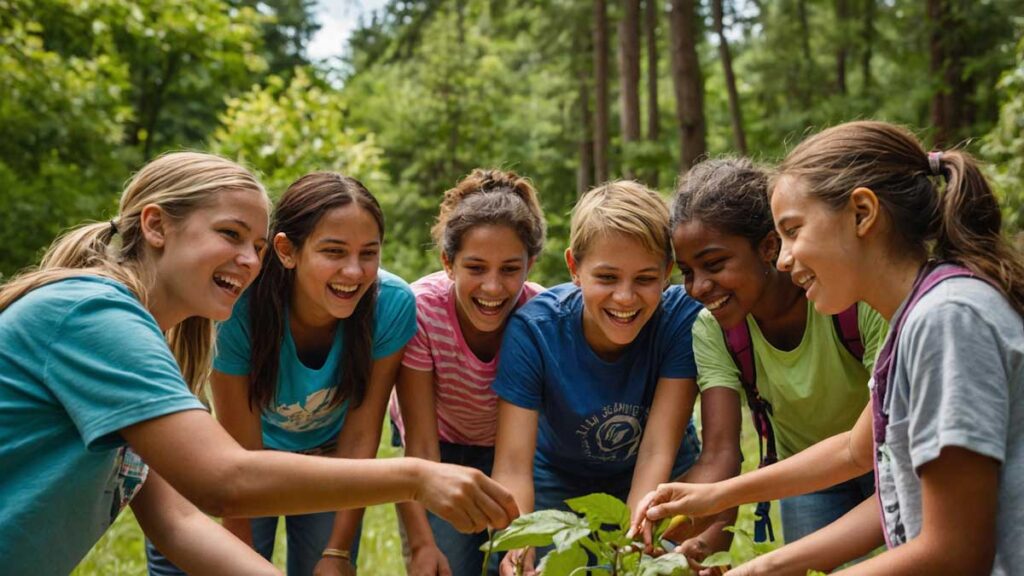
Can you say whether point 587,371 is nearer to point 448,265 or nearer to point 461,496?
point 448,265

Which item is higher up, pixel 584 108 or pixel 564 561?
pixel 584 108

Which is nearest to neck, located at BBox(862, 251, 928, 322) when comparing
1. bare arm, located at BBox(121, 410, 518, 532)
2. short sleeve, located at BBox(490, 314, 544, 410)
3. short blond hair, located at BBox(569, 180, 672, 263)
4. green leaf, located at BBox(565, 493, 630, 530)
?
green leaf, located at BBox(565, 493, 630, 530)

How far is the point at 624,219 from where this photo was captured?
3.44 m

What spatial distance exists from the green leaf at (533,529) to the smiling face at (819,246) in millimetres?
837

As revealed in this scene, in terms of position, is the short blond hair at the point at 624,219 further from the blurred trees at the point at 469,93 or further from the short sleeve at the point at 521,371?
the blurred trees at the point at 469,93

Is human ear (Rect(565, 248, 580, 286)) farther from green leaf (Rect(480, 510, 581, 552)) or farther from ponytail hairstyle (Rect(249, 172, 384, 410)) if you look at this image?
green leaf (Rect(480, 510, 581, 552))

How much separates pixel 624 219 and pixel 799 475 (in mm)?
1054

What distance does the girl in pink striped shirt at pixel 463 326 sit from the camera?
3678 millimetres

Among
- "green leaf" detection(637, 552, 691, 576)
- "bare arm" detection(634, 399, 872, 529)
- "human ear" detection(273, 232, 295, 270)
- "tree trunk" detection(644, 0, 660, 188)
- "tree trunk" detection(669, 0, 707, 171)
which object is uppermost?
"tree trunk" detection(644, 0, 660, 188)

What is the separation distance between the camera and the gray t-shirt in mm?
1965

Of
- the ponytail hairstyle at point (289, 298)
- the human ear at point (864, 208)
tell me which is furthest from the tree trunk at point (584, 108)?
the human ear at point (864, 208)

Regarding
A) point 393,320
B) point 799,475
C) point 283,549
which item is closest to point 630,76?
point 283,549

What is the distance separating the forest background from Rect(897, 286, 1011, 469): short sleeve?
4246 millimetres

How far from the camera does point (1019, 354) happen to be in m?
2.01
